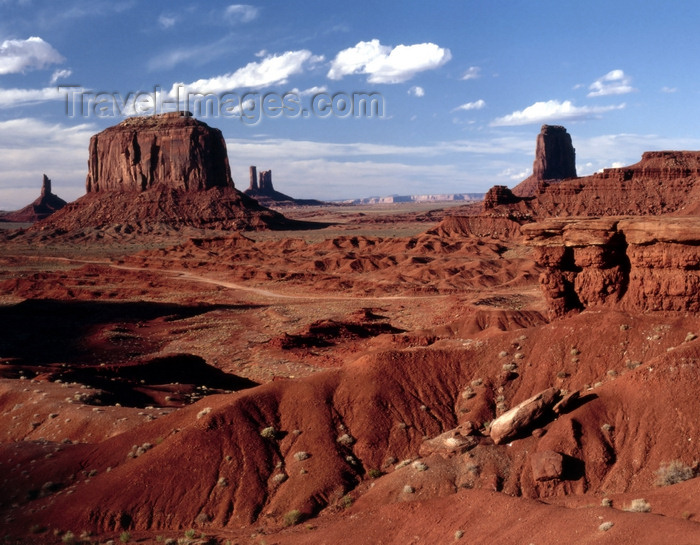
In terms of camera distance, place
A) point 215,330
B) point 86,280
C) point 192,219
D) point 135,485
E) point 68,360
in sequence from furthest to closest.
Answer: point 192,219
point 86,280
point 215,330
point 68,360
point 135,485

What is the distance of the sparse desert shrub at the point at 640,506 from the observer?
11.0m

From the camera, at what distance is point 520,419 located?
15.2 m

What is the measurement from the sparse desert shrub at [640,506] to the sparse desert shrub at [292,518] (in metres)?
A: 7.10

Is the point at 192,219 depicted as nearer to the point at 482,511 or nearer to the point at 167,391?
the point at 167,391

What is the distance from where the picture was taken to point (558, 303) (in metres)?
21.9

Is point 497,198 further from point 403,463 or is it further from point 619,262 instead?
point 403,463

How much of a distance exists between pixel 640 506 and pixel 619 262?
11.2 m

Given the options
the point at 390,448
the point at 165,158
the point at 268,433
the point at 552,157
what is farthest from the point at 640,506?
the point at 552,157

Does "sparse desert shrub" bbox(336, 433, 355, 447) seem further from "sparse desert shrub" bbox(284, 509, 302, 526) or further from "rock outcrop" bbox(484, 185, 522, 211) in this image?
"rock outcrop" bbox(484, 185, 522, 211)

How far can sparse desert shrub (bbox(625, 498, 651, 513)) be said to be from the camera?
11.0m

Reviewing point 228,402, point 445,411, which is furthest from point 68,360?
point 445,411

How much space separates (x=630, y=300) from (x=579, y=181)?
306ft

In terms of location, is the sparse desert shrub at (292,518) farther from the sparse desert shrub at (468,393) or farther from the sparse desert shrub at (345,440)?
the sparse desert shrub at (468,393)

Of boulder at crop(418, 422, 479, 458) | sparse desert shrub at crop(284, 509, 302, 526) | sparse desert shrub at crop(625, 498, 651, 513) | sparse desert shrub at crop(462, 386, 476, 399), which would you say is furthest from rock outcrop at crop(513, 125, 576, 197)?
sparse desert shrub at crop(625, 498, 651, 513)
